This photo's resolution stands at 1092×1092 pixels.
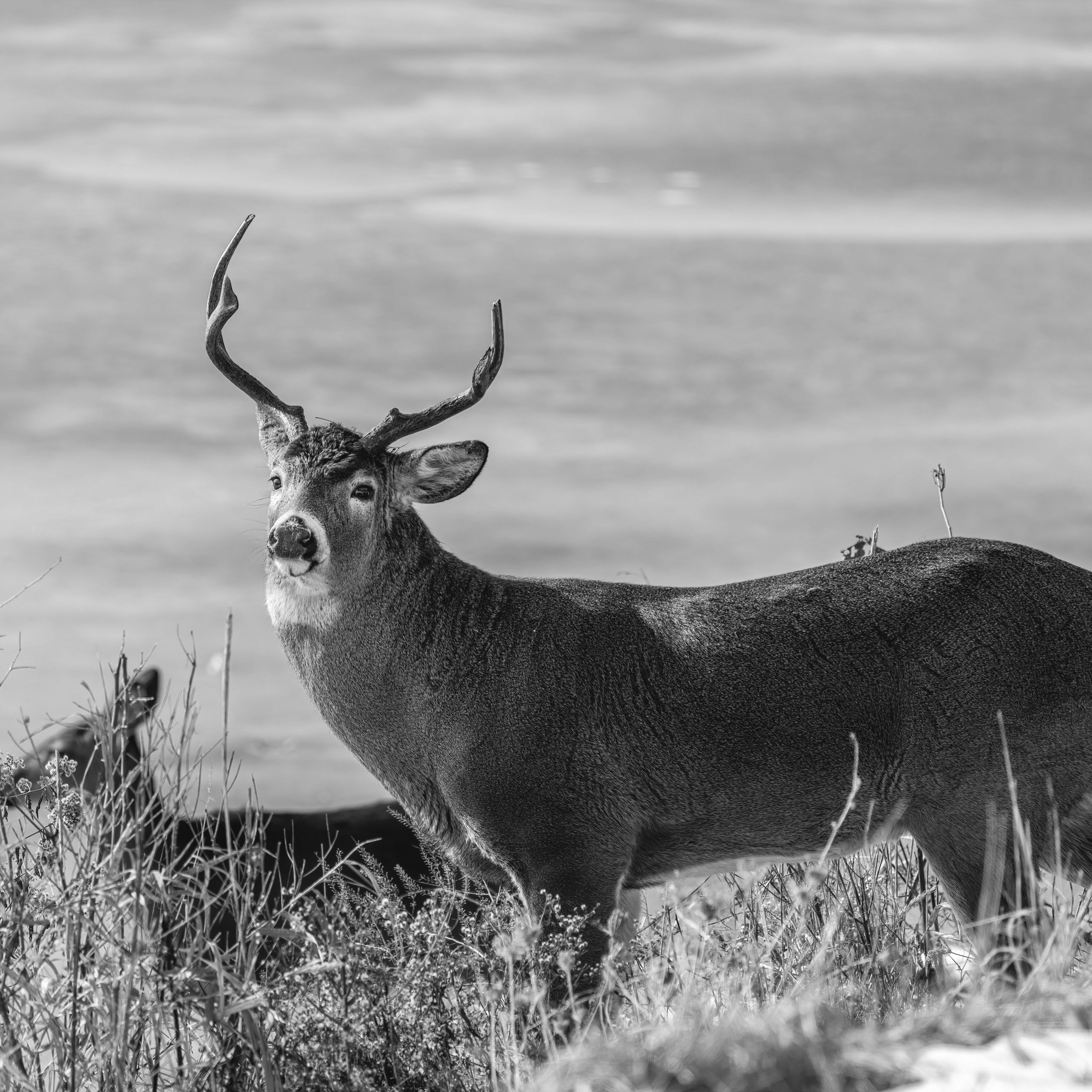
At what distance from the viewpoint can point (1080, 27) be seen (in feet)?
77.7

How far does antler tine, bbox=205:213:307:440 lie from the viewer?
6.36 metres

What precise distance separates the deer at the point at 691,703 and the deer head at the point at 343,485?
12 mm

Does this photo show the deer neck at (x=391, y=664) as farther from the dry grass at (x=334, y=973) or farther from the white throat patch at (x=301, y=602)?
the dry grass at (x=334, y=973)

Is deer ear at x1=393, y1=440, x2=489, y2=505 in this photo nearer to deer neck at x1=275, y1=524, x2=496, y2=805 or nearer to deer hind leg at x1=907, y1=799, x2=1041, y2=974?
deer neck at x1=275, y1=524, x2=496, y2=805

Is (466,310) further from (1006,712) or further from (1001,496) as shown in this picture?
(1006,712)

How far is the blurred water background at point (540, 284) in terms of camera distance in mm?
12523

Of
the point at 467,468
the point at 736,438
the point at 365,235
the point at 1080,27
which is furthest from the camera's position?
the point at 1080,27

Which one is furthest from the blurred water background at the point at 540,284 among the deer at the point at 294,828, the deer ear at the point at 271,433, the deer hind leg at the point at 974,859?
the deer hind leg at the point at 974,859

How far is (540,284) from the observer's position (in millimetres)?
17703

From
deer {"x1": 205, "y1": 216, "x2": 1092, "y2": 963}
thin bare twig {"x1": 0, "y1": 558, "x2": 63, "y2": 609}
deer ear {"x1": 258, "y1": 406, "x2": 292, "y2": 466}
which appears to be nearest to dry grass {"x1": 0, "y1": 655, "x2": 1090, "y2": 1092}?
deer {"x1": 205, "y1": 216, "x2": 1092, "y2": 963}

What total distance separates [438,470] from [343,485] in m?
0.41

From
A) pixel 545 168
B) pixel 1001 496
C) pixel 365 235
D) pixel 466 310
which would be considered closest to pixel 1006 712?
pixel 1001 496

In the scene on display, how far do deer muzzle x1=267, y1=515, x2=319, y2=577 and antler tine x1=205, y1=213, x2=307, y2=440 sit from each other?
56 cm

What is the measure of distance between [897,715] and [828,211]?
13577mm
